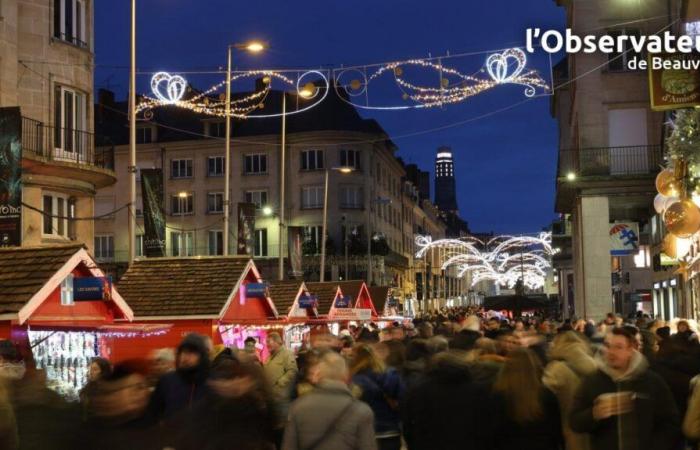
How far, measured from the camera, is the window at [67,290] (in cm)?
1611

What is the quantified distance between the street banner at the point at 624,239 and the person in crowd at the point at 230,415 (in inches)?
1078

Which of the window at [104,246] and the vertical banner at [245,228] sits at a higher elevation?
the window at [104,246]

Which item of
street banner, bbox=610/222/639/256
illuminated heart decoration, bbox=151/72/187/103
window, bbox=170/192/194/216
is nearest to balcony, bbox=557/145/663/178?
street banner, bbox=610/222/639/256

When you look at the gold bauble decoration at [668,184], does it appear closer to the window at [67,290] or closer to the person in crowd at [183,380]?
the window at [67,290]

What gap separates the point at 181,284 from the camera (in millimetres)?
22109

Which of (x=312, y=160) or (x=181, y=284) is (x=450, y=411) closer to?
(x=181, y=284)

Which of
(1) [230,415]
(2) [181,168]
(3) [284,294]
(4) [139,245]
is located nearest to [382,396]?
(1) [230,415]

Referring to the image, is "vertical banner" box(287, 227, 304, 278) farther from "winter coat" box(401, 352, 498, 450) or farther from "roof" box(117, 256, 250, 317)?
"winter coat" box(401, 352, 498, 450)

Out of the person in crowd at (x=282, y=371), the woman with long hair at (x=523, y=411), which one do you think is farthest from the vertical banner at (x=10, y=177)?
the woman with long hair at (x=523, y=411)

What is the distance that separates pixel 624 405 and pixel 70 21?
78.9 ft

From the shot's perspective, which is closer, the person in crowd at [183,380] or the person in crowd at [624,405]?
the person in crowd at [624,405]

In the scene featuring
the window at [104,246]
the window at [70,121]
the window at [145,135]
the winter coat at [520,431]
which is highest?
the window at [145,135]

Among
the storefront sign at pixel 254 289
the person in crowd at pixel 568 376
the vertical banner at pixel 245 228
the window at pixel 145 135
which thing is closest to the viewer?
the person in crowd at pixel 568 376

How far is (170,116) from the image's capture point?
76.7 metres
